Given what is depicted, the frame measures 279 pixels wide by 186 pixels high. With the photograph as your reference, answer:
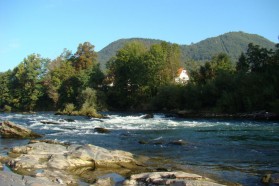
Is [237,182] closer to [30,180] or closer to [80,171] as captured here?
[80,171]

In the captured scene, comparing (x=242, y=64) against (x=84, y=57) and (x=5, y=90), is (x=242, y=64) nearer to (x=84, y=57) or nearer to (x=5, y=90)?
(x=84, y=57)

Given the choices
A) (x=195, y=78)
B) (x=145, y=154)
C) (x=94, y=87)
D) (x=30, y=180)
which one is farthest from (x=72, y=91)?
(x=30, y=180)

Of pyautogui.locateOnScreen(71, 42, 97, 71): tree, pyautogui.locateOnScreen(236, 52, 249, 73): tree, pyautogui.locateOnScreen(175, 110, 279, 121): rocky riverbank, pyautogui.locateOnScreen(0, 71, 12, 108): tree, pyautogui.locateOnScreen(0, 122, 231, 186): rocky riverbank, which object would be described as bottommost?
pyautogui.locateOnScreen(0, 122, 231, 186): rocky riverbank

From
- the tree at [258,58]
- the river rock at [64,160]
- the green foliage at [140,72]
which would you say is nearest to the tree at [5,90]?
the green foliage at [140,72]

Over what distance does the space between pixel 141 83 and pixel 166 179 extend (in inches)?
2477

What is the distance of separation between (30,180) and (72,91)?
67.2 m

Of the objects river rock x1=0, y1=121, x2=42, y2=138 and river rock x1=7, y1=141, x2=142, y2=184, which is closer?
river rock x1=7, y1=141, x2=142, y2=184

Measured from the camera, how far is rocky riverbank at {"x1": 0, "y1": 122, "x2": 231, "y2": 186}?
36.4 ft

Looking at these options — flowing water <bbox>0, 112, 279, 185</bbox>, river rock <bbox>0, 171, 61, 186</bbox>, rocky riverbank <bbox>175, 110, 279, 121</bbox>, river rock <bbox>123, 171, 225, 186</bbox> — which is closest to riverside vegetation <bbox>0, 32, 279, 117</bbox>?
rocky riverbank <bbox>175, 110, 279, 121</bbox>

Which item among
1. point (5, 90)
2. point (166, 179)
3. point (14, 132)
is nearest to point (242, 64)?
point (14, 132)

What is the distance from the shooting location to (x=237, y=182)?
12.0 metres

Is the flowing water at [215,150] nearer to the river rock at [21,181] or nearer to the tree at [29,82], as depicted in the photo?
the river rock at [21,181]

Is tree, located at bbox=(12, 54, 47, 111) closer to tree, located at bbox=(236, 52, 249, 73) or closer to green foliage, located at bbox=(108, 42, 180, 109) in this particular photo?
green foliage, located at bbox=(108, 42, 180, 109)

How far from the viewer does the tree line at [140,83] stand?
49.0m
